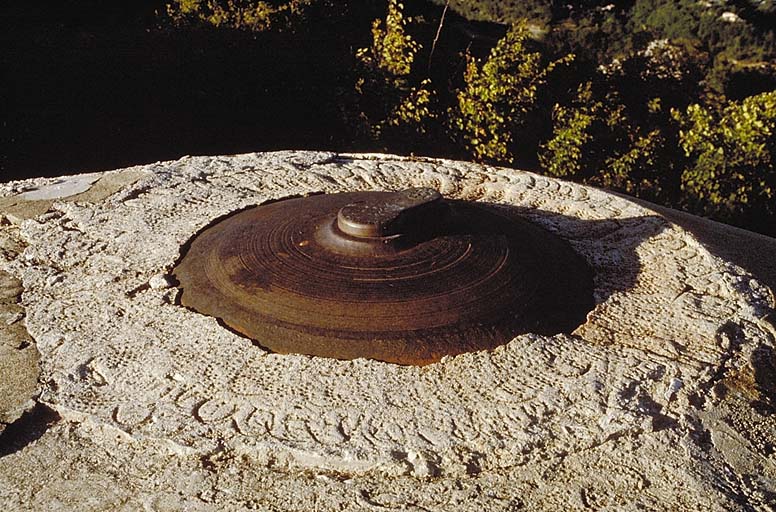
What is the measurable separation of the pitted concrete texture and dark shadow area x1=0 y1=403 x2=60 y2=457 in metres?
0.03

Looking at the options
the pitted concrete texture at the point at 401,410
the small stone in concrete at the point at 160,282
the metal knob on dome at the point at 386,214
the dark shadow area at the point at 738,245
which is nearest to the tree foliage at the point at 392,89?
the dark shadow area at the point at 738,245

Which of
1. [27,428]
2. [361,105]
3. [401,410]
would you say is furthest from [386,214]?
[361,105]

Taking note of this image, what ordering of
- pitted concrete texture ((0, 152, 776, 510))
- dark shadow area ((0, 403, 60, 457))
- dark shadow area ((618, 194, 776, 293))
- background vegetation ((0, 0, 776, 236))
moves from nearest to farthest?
pitted concrete texture ((0, 152, 776, 510)) → dark shadow area ((0, 403, 60, 457)) → dark shadow area ((618, 194, 776, 293)) → background vegetation ((0, 0, 776, 236))

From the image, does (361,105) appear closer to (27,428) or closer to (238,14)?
(238,14)

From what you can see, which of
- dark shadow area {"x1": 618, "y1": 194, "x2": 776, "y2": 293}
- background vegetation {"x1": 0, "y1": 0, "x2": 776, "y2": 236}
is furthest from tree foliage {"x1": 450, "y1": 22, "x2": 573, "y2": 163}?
dark shadow area {"x1": 618, "y1": 194, "x2": 776, "y2": 293}

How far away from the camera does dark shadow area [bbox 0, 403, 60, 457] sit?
1.83m

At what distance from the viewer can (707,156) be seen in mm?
6074

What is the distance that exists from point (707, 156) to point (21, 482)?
19.2 feet

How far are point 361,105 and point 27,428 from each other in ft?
17.6

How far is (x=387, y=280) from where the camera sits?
2.34 metres

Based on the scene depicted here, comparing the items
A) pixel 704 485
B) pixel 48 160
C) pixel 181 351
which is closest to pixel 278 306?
pixel 181 351

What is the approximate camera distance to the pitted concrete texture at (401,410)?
170 cm

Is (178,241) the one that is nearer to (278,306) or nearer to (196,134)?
(278,306)

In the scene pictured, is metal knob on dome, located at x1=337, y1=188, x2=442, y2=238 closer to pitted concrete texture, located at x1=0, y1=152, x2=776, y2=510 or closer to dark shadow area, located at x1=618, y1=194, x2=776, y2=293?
pitted concrete texture, located at x1=0, y1=152, x2=776, y2=510
